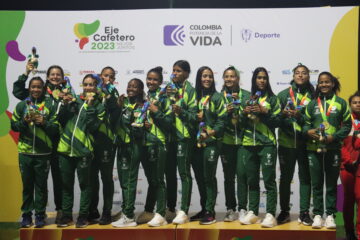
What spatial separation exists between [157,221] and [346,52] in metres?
2.64

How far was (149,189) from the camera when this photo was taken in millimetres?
4395

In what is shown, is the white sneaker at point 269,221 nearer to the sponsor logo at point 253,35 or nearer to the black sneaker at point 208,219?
the black sneaker at point 208,219

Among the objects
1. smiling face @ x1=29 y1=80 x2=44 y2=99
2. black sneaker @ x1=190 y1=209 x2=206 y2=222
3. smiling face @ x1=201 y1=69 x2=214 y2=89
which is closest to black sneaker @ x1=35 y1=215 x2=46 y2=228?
smiling face @ x1=29 y1=80 x2=44 y2=99

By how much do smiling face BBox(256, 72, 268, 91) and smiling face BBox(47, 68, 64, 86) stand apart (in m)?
2.04

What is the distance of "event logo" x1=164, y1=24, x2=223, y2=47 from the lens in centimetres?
455

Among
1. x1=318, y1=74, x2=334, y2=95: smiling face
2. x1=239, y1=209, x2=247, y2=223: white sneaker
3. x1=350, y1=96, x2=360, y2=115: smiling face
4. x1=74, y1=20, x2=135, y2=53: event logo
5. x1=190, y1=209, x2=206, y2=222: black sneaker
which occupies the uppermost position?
x1=74, y1=20, x2=135, y2=53: event logo

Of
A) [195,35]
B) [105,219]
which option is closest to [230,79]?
[195,35]

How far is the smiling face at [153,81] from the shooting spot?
4438mm

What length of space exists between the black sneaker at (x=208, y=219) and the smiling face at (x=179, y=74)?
A: 1408mm

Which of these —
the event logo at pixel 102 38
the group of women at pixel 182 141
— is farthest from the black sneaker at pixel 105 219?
the event logo at pixel 102 38

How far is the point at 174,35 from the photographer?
4.58m

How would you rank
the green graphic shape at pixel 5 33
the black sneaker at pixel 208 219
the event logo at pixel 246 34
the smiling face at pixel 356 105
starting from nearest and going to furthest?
the smiling face at pixel 356 105 < the black sneaker at pixel 208 219 < the event logo at pixel 246 34 < the green graphic shape at pixel 5 33

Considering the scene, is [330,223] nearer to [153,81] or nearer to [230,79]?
[230,79]

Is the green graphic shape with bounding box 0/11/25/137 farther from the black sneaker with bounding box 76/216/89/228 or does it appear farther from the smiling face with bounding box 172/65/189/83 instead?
the smiling face with bounding box 172/65/189/83
